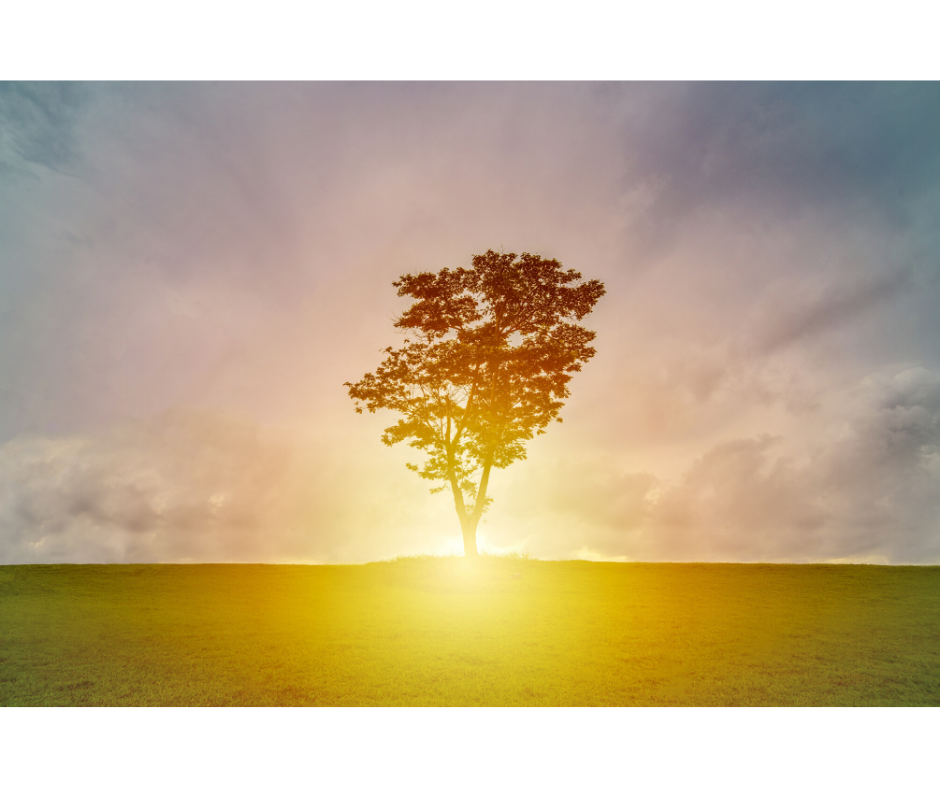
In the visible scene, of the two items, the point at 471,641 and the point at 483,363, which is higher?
the point at 483,363

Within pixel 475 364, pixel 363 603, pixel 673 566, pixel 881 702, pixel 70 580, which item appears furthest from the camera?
pixel 673 566

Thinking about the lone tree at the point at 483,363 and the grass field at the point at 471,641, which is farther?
the lone tree at the point at 483,363

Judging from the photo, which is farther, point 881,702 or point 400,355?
point 400,355

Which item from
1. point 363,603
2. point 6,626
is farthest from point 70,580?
point 363,603

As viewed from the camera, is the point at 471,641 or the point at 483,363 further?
the point at 483,363

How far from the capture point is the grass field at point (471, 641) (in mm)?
10859

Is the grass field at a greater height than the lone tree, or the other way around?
the lone tree

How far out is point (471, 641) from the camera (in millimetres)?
14539

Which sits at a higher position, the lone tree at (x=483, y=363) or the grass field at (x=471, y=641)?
the lone tree at (x=483, y=363)

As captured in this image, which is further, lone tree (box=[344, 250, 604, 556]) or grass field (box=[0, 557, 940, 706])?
lone tree (box=[344, 250, 604, 556])

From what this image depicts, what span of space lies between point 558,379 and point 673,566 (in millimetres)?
13881

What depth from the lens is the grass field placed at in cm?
1086

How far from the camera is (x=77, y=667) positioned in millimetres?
12070

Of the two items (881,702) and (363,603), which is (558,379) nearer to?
(363,603)
